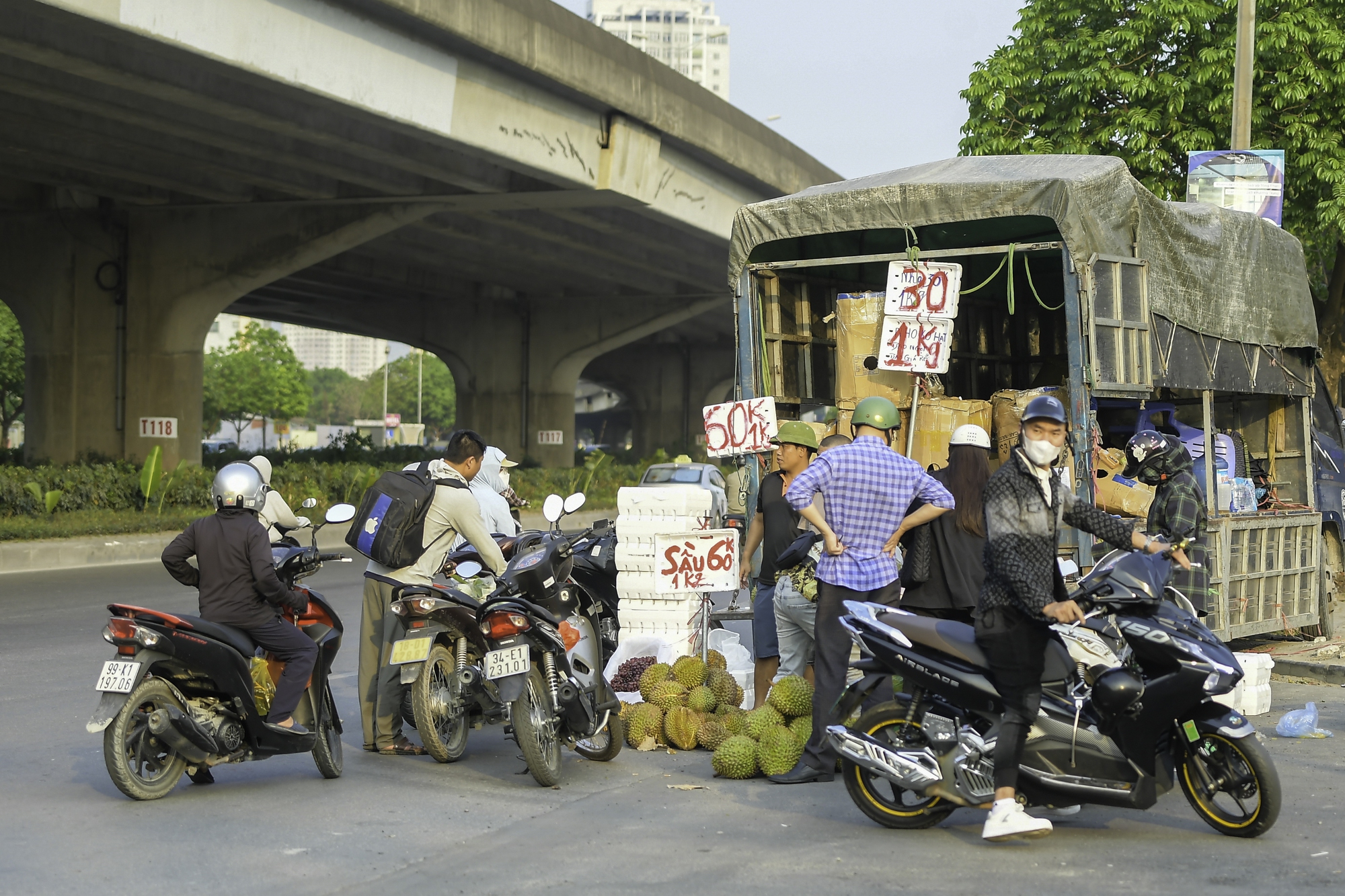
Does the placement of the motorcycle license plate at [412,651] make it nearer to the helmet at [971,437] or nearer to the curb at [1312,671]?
the helmet at [971,437]

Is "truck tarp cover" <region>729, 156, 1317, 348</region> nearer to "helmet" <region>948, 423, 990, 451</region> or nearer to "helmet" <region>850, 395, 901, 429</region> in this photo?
"helmet" <region>948, 423, 990, 451</region>

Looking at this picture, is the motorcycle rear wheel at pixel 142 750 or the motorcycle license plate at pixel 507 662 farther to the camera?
the motorcycle license plate at pixel 507 662

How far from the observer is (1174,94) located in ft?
56.7

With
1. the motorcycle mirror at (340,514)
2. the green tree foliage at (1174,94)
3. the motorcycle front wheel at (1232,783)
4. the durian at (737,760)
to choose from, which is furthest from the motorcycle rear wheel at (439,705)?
the green tree foliage at (1174,94)

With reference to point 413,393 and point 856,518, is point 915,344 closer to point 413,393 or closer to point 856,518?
point 856,518

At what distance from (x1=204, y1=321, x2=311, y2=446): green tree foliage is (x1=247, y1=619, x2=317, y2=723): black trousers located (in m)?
81.9

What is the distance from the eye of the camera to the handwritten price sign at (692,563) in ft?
26.9

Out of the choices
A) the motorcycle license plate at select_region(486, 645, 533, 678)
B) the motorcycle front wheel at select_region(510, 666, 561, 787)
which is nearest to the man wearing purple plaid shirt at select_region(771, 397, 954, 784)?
the motorcycle front wheel at select_region(510, 666, 561, 787)

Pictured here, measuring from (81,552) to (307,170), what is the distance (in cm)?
772

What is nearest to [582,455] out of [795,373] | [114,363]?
[114,363]

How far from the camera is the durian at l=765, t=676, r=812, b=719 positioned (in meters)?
7.16

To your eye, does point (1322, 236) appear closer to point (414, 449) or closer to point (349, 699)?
point (349, 699)

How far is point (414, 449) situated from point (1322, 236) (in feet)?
92.6

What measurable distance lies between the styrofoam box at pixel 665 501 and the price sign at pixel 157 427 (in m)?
20.6
